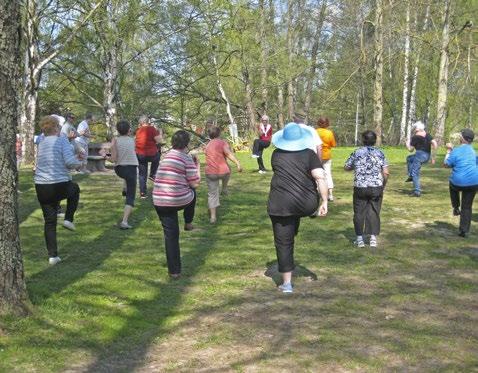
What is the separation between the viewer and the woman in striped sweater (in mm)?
6930

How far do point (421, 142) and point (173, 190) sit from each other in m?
7.82

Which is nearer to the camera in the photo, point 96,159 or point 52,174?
point 52,174

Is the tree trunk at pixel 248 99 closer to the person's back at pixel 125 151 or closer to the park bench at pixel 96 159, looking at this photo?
the park bench at pixel 96 159

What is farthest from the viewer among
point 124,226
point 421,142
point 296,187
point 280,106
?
point 280,106

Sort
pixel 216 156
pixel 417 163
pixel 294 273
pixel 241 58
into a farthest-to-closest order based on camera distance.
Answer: pixel 241 58
pixel 417 163
pixel 216 156
pixel 294 273

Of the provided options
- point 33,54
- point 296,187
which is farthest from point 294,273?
point 33,54

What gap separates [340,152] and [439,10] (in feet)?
26.7

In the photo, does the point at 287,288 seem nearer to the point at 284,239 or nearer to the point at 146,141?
the point at 284,239

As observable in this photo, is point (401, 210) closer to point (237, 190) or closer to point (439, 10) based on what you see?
point (237, 190)

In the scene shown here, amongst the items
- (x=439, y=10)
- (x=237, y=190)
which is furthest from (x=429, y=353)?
(x=439, y=10)

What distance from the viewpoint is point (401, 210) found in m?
11.9

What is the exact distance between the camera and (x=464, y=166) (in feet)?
30.5

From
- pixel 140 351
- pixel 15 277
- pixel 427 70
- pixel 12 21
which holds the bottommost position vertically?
pixel 140 351

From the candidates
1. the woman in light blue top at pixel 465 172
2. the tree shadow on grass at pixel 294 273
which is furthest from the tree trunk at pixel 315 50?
the tree shadow on grass at pixel 294 273
